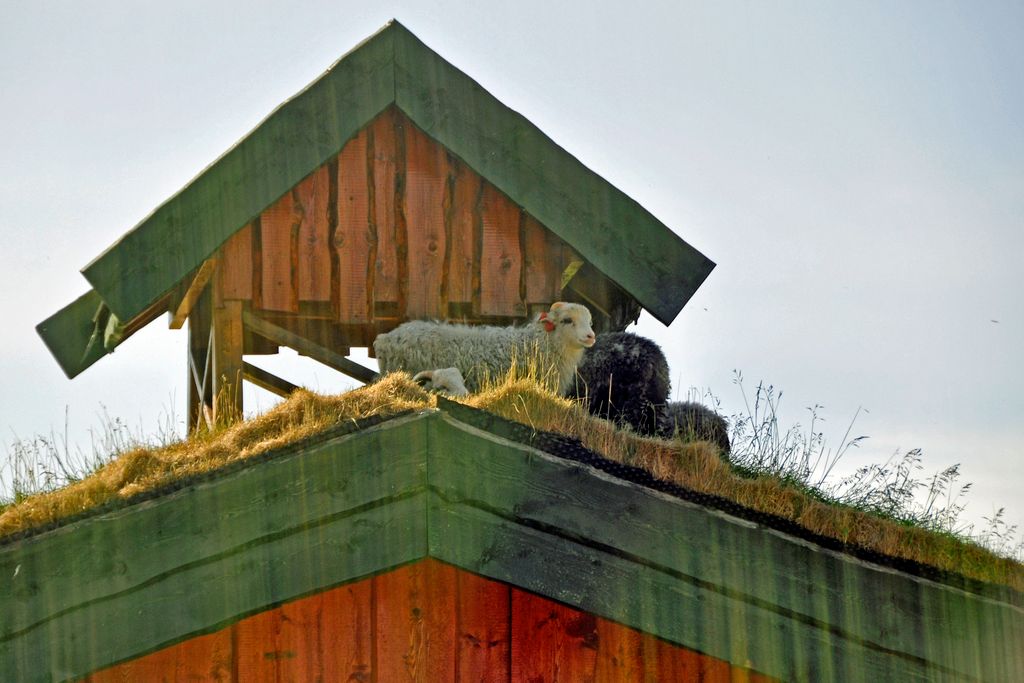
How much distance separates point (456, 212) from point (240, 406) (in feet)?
7.46

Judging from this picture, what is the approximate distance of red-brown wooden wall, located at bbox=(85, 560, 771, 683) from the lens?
21.2 feet

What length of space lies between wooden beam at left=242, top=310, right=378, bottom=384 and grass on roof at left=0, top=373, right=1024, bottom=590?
3.93 meters

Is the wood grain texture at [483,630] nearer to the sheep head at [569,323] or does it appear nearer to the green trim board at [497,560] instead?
the green trim board at [497,560]

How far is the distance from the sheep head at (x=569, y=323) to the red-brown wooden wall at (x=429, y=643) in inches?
152

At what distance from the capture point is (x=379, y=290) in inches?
414

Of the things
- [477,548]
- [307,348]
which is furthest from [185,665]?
[307,348]

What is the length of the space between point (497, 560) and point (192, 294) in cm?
544

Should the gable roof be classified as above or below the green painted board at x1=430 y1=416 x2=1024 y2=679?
above

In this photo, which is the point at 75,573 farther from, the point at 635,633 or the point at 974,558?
the point at 974,558

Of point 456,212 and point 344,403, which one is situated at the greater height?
point 456,212

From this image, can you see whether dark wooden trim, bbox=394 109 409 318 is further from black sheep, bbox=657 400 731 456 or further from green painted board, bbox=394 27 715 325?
black sheep, bbox=657 400 731 456

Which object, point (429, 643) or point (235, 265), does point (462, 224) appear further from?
point (429, 643)

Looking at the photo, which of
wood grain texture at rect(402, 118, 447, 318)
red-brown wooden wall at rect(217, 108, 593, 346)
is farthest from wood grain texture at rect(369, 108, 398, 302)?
wood grain texture at rect(402, 118, 447, 318)

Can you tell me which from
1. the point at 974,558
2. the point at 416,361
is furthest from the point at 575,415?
the point at 416,361
